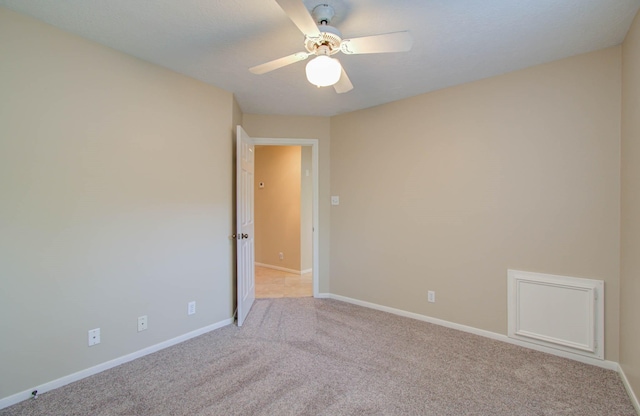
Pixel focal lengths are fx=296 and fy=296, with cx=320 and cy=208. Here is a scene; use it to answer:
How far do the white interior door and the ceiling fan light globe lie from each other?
1537 millimetres

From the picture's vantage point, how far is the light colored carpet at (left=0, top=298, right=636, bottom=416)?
181 cm

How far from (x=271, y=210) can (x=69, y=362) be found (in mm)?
4032

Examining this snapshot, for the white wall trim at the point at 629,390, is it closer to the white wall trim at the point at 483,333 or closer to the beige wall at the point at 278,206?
the white wall trim at the point at 483,333

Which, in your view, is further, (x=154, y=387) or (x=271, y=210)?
(x=271, y=210)

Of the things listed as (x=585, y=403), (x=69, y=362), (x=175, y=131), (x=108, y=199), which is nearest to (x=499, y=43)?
(x=585, y=403)

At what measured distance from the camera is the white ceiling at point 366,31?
176cm

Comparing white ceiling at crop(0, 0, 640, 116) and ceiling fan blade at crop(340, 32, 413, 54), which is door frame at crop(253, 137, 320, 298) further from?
ceiling fan blade at crop(340, 32, 413, 54)

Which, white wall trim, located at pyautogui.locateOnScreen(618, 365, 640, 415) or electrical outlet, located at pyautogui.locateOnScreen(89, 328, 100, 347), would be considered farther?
electrical outlet, located at pyautogui.locateOnScreen(89, 328, 100, 347)

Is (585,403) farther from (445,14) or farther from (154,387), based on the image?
(154,387)

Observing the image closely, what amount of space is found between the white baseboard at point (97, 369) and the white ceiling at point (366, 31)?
239 cm

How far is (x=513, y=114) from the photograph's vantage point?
2.63 meters

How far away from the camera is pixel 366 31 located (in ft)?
6.55

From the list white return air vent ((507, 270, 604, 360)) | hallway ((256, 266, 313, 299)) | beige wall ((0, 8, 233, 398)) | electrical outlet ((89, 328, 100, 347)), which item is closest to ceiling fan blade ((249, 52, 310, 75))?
beige wall ((0, 8, 233, 398))

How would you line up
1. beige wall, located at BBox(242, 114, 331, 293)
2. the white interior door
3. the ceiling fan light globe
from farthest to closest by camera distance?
beige wall, located at BBox(242, 114, 331, 293) < the white interior door < the ceiling fan light globe
